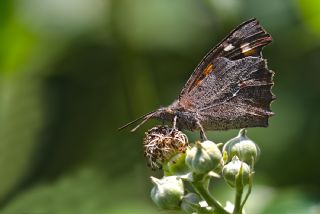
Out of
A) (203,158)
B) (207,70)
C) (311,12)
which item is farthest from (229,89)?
(311,12)

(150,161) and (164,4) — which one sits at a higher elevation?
(164,4)

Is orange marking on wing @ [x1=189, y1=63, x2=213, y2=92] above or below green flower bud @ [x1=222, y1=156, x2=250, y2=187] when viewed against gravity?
above

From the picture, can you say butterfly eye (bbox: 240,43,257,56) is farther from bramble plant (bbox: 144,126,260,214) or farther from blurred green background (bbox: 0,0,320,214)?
blurred green background (bbox: 0,0,320,214)

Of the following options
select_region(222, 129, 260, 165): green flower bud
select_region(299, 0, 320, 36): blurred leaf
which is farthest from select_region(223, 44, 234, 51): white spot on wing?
select_region(299, 0, 320, 36): blurred leaf

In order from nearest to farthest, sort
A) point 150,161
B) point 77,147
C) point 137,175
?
1. point 150,161
2. point 137,175
3. point 77,147

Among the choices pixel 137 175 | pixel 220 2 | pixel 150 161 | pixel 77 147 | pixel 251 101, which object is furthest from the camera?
pixel 77 147

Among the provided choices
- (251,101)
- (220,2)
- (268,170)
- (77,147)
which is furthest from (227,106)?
(77,147)

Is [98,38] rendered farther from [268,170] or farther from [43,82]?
[268,170]
